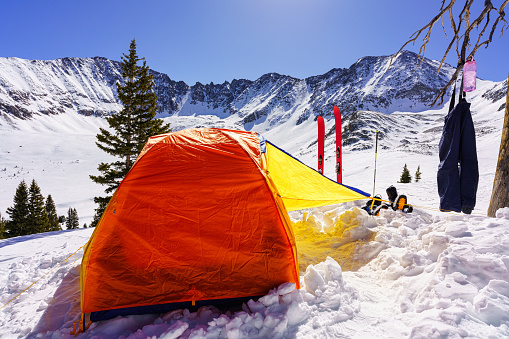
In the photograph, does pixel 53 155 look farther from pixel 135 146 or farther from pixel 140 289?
pixel 140 289

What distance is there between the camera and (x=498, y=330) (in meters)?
2.20

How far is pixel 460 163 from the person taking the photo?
3.94m

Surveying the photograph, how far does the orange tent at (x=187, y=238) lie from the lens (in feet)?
10.0

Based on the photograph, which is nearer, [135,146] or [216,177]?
[216,177]

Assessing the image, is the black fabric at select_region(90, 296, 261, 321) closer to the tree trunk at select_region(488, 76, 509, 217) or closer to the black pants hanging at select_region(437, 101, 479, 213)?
the black pants hanging at select_region(437, 101, 479, 213)

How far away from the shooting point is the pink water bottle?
371 centimetres

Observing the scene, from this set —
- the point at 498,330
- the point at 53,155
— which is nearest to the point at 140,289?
the point at 498,330

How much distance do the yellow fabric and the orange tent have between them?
940 millimetres

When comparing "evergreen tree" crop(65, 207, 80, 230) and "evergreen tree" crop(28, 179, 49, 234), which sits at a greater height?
"evergreen tree" crop(28, 179, 49, 234)

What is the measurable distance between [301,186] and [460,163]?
8.66 ft

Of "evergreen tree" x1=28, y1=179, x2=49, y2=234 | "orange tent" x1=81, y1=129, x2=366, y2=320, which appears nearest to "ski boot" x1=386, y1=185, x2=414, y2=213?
"orange tent" x1=81, y1=129, x2=366, y2=320

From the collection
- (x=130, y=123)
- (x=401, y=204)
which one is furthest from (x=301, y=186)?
(x=130, y=123)

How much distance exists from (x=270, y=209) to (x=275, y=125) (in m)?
198

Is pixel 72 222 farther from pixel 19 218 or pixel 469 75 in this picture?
pixel 469 75
